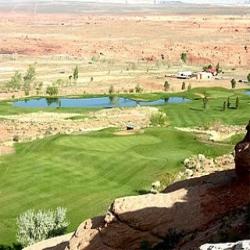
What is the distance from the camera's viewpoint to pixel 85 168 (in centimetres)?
4772

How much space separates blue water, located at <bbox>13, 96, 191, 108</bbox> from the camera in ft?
315

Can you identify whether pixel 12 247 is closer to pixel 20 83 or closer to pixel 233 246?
pixel 233 246

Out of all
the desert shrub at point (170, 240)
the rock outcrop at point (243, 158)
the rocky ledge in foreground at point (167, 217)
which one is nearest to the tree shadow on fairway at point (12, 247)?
the rocky ledge in foreground at point (167, 217)

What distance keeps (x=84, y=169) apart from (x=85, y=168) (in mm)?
210

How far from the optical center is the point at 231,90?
107500 millimetres

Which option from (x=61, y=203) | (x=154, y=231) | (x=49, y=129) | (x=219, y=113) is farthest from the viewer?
(x=219, y=113)

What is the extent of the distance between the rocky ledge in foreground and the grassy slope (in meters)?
12.0

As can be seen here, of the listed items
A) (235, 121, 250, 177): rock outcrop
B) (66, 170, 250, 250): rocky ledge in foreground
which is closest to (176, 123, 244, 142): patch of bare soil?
(66, 170, 250, 250): rocky ledge in foreground

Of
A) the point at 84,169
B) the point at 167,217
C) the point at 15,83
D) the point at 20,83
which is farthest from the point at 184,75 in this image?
the point at 167,217

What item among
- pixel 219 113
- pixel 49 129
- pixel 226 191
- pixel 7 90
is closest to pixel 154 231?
pixel 226 191

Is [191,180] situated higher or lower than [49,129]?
higher

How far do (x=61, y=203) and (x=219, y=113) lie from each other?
1786 inches

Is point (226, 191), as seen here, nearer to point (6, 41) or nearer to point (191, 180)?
point (191, 180)

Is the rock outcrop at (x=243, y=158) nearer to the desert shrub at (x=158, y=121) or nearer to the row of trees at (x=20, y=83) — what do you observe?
the desert shrub at (x=158, y=121)
